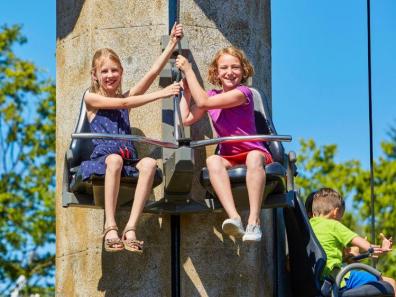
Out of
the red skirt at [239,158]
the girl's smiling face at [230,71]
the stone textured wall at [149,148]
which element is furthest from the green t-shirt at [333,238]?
the girl's smiling face at [230,71]

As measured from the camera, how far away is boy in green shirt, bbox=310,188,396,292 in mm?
8938

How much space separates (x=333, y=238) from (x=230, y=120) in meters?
1.30

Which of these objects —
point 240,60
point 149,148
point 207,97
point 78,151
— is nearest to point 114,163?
point 78,151

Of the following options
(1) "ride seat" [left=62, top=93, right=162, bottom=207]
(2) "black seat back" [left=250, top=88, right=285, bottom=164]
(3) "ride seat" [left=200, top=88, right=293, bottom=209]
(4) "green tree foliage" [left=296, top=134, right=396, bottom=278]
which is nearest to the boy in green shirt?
(3) "ride seat" [left=200, top=88, right=293, bottom=209]

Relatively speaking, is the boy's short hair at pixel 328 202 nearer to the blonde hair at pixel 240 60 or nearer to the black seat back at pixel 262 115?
the black seat back at pixel 262 115

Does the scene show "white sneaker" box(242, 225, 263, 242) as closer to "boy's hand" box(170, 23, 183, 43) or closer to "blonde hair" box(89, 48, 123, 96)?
"blonde hair" box(89, 48, 123, 96)

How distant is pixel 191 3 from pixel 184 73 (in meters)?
0.99

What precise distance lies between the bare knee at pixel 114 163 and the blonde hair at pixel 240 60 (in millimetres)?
1036

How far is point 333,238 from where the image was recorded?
29.8 ft

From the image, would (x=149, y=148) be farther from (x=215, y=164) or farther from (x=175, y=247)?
(x=215, y=164)

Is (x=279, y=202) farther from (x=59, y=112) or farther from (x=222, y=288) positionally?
(x=59, y=112)

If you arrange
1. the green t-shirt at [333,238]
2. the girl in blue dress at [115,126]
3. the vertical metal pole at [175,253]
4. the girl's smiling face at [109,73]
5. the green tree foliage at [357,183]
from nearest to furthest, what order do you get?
1. the girl in blue dress at [115,126]
2. the girl's smiling face at [109,73]
3. the vertical metal pole at [175,253]
4. the green t-shirt at [333,238]
5. the green tree foliage at [357,183]

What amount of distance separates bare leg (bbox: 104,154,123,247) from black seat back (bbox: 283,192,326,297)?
126cm

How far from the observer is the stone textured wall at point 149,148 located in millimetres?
8805
